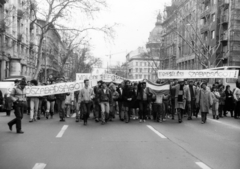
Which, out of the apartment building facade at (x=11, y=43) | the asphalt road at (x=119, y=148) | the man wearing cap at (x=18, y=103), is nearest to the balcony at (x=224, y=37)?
the apartment building facade at (x=11, y=43)

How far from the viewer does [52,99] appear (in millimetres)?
14938

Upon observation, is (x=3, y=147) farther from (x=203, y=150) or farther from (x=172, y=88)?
(x=172, y=88)

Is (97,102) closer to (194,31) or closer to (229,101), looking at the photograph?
(229,101)

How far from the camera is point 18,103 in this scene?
1034 cm

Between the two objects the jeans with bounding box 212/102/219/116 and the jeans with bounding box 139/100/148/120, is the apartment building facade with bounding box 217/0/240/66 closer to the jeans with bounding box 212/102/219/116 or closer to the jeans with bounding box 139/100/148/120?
the jeans with bounding box 212/102/219/116

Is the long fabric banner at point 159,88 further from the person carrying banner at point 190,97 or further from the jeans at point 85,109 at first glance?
the jeans at point 85,109

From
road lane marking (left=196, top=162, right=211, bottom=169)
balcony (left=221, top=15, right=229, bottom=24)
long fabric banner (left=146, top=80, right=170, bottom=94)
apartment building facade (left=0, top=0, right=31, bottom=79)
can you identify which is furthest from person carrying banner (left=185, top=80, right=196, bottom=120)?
balcony (left=221, top=15, right=229, bottom=24)

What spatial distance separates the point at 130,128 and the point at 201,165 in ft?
18.3

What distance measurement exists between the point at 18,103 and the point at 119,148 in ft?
13.8

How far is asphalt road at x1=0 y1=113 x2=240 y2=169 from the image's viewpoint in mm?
6504

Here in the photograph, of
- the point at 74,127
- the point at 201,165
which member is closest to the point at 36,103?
the point at 74,127

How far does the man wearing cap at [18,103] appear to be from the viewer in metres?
10.3

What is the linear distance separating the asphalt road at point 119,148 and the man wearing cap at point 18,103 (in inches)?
12.9

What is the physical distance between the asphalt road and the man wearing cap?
1.08ft
